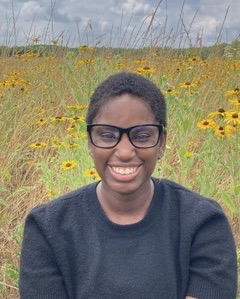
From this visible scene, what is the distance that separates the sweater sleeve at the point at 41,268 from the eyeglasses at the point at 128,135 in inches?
9.2

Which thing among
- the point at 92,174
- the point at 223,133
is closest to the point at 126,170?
the point at 92,174

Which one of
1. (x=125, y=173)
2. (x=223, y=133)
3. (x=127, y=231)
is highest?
(x=223, y=133)

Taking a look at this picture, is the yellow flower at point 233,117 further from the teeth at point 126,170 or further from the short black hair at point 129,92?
the teeth at point 126,170

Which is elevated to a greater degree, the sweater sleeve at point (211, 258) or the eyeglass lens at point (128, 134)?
the eyeglass lens at point (128, 134)

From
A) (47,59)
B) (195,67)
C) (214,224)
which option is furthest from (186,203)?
(47,59)

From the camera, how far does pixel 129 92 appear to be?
1594 mm

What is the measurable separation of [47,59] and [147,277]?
4880 mm

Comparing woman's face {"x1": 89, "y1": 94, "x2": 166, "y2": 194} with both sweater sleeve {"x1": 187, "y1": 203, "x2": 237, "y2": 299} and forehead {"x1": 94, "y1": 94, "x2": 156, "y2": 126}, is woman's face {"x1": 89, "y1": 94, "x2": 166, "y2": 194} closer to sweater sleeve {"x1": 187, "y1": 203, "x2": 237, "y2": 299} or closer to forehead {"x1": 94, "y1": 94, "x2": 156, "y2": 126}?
forehead {"x1": 94, "y1": 94, "x2": 156, "y2": 126}

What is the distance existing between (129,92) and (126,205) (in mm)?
283

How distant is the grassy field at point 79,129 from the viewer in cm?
305

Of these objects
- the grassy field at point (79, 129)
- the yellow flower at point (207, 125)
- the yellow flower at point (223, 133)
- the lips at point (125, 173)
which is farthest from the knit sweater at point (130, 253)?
the yellow flower at point (207, 125)

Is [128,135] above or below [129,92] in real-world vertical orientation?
below

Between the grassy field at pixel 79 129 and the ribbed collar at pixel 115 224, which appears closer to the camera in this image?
the ribbed collar at pixel 115 224

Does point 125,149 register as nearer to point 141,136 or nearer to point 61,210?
point 141,136
